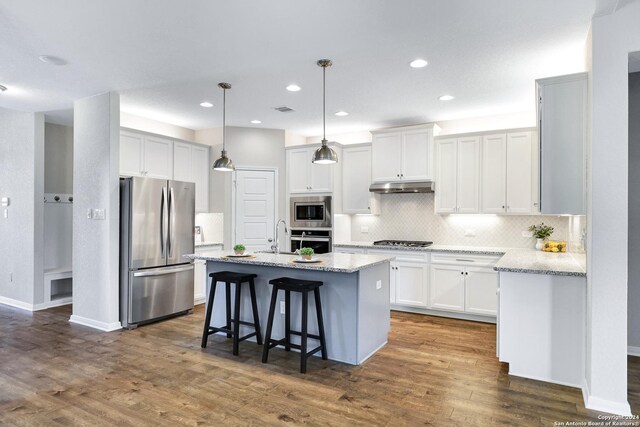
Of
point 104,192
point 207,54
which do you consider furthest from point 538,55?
point 104,192

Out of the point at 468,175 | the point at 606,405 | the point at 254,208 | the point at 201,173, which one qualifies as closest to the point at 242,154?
the point at 201,173

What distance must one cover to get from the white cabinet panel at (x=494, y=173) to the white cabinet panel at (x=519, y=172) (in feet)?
0.19

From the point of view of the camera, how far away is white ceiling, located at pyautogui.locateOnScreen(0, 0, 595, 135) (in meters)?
2.68

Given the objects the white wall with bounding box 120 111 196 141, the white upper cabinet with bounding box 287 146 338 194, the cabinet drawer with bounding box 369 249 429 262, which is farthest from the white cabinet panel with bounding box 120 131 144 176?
the cabinet drawer with bounding box 369 249 429 262

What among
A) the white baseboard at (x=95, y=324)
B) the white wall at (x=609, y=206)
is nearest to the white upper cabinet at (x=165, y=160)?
the white baseboard at (x=95, y=324)

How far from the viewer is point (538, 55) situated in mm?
3402

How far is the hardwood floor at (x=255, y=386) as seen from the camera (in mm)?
2590

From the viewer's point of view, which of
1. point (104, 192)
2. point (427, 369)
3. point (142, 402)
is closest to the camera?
point (142, 402)

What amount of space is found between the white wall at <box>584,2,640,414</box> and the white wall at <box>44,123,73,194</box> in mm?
6704

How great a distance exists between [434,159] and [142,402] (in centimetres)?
445

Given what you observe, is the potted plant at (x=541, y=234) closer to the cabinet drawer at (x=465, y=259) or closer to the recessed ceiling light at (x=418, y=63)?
the cabinet drawer at (x=465, y=259)

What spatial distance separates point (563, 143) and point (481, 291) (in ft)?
7.58

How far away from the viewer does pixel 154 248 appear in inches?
190

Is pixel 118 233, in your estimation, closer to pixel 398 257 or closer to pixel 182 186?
pixel 182 186
